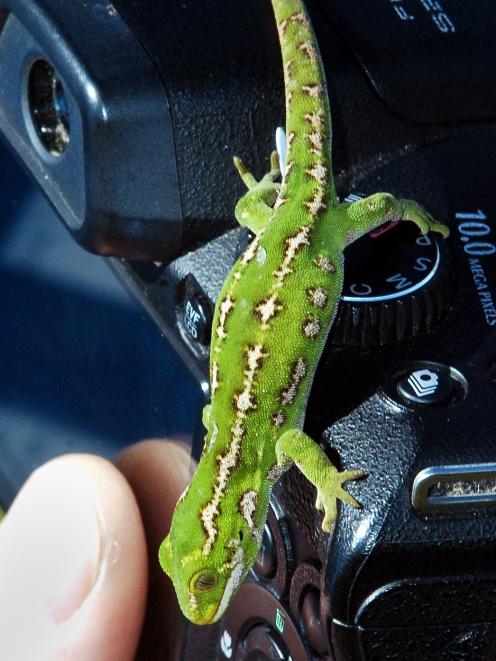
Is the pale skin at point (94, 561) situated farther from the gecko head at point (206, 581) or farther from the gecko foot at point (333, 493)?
the gecko foot at point (333, 493)

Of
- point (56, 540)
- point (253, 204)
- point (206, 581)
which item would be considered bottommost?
point (56, 540)

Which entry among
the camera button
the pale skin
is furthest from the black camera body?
the pale skin

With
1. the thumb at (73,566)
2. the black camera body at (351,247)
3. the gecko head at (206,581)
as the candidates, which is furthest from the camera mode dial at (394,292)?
the thumb at (73,566)

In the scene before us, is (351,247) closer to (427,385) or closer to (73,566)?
(427,385)

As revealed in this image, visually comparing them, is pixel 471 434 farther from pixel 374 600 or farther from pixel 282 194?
pixel 282 194

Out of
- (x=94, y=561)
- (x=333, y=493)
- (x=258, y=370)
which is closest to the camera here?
(x=333, y=493)

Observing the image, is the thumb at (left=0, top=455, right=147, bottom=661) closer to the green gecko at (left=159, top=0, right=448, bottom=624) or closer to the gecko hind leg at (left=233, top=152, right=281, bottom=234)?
the green gecko at (left=159, top=0, right=448, bottom=624)

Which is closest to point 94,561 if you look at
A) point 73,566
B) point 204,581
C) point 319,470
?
point 73,566
